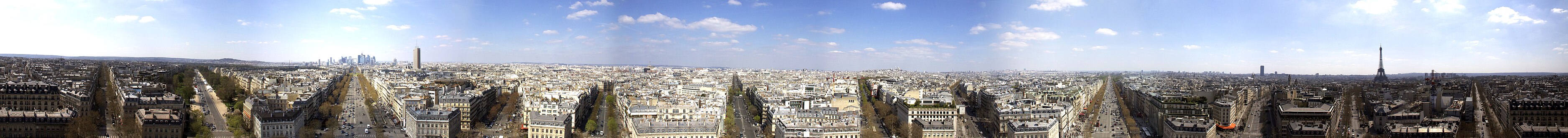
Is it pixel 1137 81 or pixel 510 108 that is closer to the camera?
A: pixel 510 108

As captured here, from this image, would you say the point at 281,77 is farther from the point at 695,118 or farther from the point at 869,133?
the point at 869,133

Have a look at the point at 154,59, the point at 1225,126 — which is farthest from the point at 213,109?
the point at 1225,126

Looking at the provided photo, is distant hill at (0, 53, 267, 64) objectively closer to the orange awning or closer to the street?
the street

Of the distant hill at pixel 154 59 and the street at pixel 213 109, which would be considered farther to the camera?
the distant hill at pixel 154 59

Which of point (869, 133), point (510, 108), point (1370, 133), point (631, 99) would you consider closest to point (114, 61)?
point (510, 108)

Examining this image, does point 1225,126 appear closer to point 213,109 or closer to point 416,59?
point 213,109

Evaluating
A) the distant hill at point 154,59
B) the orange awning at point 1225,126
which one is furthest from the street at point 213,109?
the orange awning at point 1225,126

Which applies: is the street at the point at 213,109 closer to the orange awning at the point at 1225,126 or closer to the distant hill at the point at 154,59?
the distant hill at the point at 154,59

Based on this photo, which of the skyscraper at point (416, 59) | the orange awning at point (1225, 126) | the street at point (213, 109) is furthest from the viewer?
the skyscraper at point (416, 59)

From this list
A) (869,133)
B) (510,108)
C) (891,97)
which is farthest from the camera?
(891,97)
